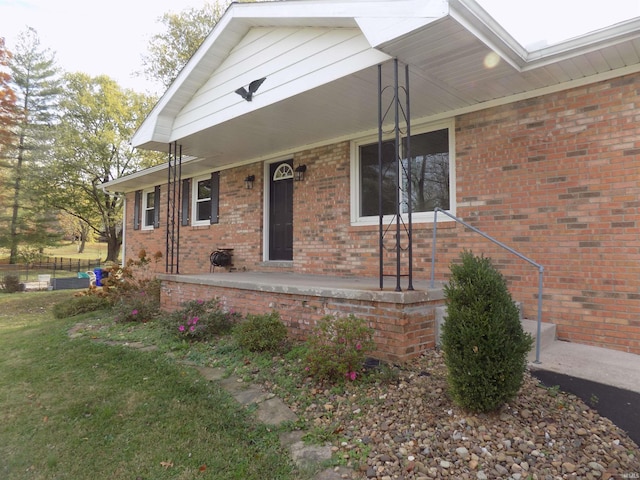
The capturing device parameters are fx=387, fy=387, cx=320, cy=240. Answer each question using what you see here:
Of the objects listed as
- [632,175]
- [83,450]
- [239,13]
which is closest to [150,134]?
[239,13]

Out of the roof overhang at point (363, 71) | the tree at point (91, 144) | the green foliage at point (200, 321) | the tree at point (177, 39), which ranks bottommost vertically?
the green foliage at point (200, 321)

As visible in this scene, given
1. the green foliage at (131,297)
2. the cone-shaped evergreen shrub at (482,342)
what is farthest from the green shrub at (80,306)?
the cone-shaped evergreen shrub at (482,342)

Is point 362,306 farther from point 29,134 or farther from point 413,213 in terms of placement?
point 29,134

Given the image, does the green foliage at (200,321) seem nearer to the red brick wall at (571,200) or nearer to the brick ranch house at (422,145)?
the brick ranch house at (422,145)

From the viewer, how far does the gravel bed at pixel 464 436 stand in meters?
2.17

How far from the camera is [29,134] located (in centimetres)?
2075

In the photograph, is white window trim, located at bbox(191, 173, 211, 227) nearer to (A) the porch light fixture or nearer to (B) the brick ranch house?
(B) the brick ranch house

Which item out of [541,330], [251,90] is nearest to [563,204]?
[541,330]

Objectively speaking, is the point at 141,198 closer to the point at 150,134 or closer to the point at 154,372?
the point at 150,134

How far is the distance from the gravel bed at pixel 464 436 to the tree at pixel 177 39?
1907cm

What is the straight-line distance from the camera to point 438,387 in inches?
124

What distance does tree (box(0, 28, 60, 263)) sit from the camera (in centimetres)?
1952

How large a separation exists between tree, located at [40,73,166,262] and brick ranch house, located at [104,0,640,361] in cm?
1828

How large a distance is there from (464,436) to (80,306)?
884 centimetres
